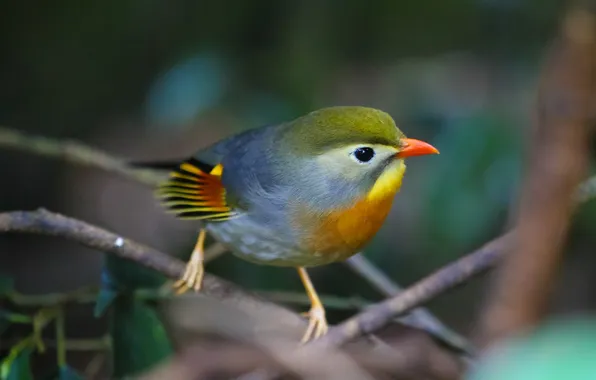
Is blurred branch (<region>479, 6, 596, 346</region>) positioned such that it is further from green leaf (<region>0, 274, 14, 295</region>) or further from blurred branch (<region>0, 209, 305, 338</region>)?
green leaf (<region>0, 274, 14, 295</region>)

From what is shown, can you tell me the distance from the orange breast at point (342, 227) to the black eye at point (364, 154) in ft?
0.30

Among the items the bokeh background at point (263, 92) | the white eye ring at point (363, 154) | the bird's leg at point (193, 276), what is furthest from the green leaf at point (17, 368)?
the bokeh background at point (263, 92)

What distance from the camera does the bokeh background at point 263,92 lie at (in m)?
2.75

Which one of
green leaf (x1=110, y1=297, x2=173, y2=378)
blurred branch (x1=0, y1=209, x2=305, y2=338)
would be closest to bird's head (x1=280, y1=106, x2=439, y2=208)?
blurred branch (x1=0, y1=209, x2=305, y2=338)

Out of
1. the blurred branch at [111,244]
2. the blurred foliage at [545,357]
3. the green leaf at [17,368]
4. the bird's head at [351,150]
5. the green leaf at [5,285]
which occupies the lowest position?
the green leaf at [17,368]

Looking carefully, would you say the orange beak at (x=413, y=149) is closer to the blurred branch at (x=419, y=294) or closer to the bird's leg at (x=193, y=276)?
the blurred branch at (x=419, y=294)

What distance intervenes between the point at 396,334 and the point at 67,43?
6.95ft

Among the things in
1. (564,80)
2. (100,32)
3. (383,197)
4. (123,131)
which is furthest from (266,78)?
(564,80)

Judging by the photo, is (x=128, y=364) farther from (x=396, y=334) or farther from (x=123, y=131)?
(x=123, y=131)

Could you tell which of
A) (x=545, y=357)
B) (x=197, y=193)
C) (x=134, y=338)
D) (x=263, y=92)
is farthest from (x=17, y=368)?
(x=263, y=92)

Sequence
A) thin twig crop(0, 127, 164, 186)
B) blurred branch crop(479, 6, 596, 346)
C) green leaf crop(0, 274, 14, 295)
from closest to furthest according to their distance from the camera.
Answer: blurred branch crop(479, 6, 596, 346) < green leaf crop(0, 274, 14, 295) < thin twig crop(0, 127, 164, 186)

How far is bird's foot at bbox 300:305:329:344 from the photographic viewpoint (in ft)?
5.94

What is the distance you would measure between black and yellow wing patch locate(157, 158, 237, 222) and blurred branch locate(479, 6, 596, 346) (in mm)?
1299

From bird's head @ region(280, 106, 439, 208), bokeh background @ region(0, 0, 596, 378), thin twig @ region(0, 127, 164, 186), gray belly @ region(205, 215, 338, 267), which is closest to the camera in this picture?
bird's head @ region(280, 106, 439, 208)
